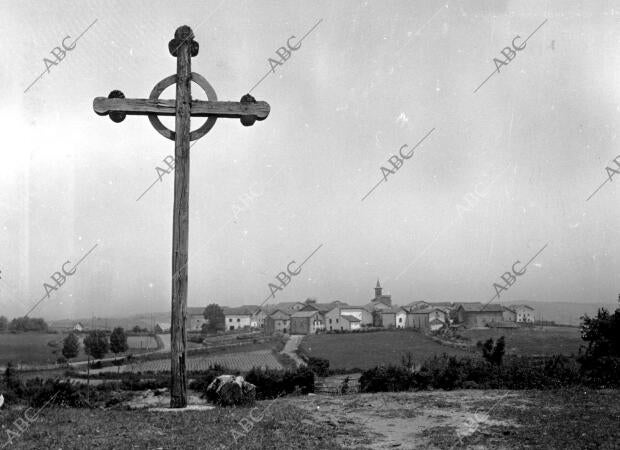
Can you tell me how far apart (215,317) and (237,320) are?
50.0ft

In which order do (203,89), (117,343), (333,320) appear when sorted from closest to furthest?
(203,89) < (117,343) < (333,320)

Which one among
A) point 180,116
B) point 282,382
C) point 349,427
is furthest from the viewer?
point 282,382

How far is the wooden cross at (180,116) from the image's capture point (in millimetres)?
8453

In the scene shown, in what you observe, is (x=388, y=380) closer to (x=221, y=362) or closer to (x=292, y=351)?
(x=221, y=362)

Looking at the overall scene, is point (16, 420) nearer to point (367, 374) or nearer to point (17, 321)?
point (367, 374)

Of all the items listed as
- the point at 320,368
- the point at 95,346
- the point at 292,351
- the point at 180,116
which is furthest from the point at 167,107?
the point at 292,351

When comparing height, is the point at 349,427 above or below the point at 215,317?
above

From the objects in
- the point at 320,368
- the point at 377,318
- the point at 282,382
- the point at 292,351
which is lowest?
the point at 292,351

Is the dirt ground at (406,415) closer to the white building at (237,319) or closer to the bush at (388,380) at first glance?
the bush at (388,380)

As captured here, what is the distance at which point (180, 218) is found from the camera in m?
8.52

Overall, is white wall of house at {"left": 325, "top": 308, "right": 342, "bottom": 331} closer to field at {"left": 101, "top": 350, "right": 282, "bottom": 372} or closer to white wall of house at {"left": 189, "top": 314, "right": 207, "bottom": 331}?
field at {"left": 101, "top": 350, "right": 282, "bottom": 372}

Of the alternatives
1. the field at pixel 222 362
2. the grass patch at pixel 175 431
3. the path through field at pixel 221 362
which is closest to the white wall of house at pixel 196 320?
the field at pixel 222 362

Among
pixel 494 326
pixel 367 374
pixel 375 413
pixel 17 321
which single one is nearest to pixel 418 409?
pixel 375 413

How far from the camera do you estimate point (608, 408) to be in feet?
30.8
